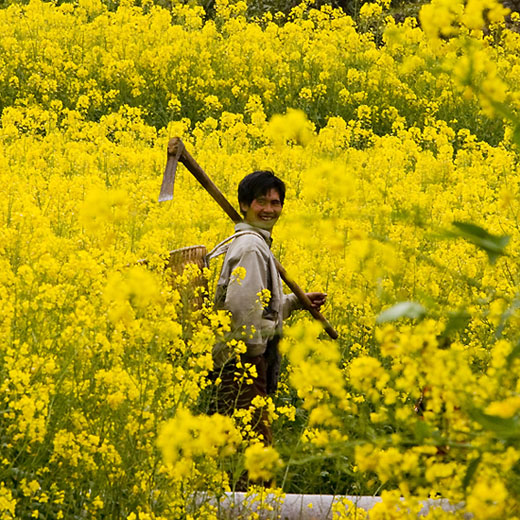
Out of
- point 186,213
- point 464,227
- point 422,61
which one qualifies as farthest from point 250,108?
point 464,227

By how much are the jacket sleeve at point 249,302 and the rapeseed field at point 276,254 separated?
0.18 metres

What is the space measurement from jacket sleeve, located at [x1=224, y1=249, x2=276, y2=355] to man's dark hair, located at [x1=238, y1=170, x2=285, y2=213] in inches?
11.5

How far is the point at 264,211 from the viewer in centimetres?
498

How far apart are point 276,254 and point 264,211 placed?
173 centimetres

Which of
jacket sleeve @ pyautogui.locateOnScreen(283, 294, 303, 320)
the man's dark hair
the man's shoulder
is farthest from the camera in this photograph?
jacket sleeve @ pyautogui.locateOnScreen(283, 294, 303, 320)

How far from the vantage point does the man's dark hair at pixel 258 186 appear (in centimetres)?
496

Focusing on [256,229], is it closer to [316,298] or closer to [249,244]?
[249,244]

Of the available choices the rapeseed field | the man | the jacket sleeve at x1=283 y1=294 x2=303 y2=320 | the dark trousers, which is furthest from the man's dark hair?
the dark trousers

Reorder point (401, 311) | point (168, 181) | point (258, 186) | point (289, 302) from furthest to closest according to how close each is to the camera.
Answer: point (289, 302)
point (258, 186)
point (168, 181)
point (401, 311)

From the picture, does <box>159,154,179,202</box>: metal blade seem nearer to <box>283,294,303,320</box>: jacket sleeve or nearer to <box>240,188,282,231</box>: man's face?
<box>240,188,282,231</box>: man's face

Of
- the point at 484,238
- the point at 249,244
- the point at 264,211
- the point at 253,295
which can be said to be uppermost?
the point at 484,238

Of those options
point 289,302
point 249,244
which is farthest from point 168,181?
point 289,302

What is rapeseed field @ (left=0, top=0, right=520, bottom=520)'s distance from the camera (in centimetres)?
225

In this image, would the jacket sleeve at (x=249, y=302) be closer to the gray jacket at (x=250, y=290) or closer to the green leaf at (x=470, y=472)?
the gray jacket at (x=250, y=290)
